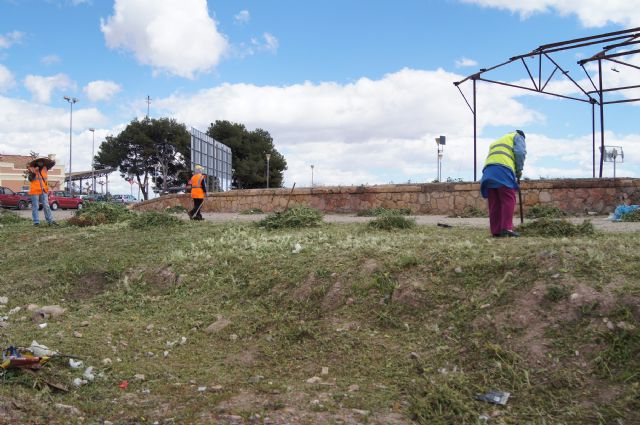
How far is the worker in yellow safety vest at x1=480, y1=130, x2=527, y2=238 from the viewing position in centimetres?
618

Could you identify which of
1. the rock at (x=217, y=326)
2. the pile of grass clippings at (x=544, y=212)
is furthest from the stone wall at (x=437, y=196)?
the rock at (x=217, y=326)

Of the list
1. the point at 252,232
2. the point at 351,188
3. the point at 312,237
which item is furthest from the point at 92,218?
the point at 351,188

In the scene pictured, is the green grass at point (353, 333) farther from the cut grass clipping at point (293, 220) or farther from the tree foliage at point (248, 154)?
the tree foliage at point (248, 154)

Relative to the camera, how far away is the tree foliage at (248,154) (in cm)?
4462

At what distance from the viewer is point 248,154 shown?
46.2 m

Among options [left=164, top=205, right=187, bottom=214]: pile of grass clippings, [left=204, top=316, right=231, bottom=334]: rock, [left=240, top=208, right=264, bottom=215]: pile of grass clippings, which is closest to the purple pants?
[left=204, top=316, right=231, bottom=334]: rock

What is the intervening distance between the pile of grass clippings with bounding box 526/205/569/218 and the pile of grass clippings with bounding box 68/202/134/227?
7899 millimetres

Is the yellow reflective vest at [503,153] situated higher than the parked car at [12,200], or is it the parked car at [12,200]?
the yellow reflective vest at [503,153]

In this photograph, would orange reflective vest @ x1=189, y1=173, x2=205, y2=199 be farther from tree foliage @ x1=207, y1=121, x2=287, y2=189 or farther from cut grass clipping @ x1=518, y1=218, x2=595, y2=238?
tree foliage @ x1=207, y1=121, x2=287, y2=189

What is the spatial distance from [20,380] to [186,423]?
3.81 feet

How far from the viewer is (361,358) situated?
3758 millimetres

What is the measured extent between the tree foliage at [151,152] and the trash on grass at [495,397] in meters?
44.8

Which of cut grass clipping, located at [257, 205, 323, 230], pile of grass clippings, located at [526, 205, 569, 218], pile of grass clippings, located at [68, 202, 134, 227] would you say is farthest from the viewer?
pile of grass clippings, located at [526, 205, 569, 218]

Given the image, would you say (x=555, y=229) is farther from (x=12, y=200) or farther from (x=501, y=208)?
(x=12, y=200)
